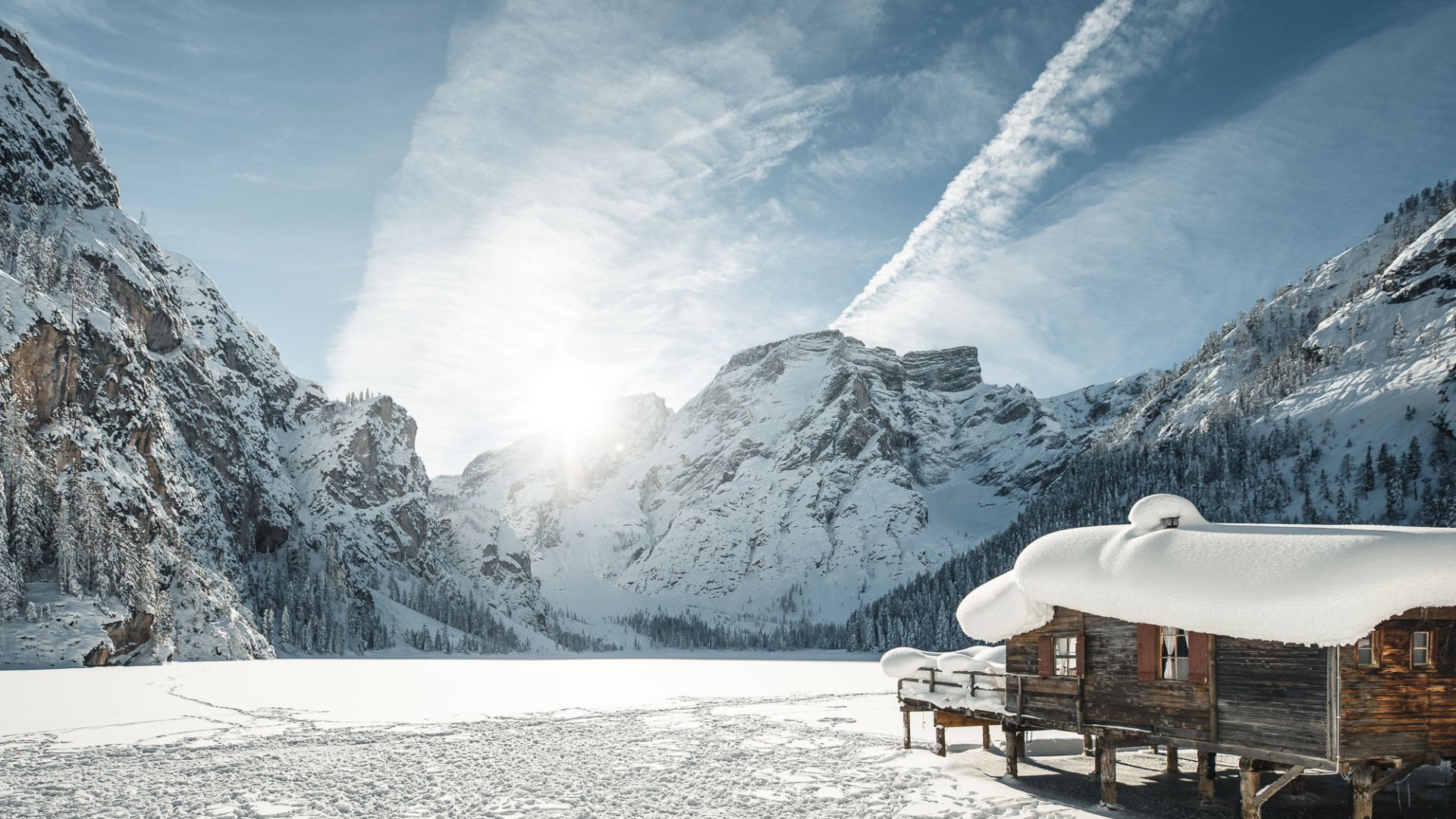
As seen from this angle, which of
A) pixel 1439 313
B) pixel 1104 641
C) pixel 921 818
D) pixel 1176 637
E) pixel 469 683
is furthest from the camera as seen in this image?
pixel 1439 313

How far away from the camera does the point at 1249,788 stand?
65.2ft

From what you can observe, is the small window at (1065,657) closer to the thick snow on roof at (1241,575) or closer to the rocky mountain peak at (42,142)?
the thick snow on roof at (1241,575)

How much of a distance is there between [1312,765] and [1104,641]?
6229 mm

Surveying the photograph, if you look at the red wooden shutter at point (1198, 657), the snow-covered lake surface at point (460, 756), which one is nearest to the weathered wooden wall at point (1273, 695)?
the red wooden shutter at point (1198, 657)

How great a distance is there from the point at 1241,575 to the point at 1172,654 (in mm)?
3572

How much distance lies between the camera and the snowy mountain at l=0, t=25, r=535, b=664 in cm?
8306

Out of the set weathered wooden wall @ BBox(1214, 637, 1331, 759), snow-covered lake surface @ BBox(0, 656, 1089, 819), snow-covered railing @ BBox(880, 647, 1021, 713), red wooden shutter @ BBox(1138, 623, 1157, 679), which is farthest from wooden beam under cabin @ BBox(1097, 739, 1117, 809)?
snow-covered railing @ BBox(880, 647, 1021, 713)

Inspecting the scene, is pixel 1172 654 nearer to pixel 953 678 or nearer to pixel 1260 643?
pixel 1260 643

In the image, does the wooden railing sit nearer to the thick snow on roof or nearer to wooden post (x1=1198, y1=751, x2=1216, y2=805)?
the thick snow on roof

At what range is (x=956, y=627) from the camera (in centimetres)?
17675

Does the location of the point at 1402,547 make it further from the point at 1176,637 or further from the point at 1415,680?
the point at 1176,637

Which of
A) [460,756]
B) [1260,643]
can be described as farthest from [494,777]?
[1260,643]

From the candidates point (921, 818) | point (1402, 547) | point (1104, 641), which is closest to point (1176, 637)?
point (1104, 641)

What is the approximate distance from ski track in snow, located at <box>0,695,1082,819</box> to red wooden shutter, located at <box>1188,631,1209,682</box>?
16.2ft
